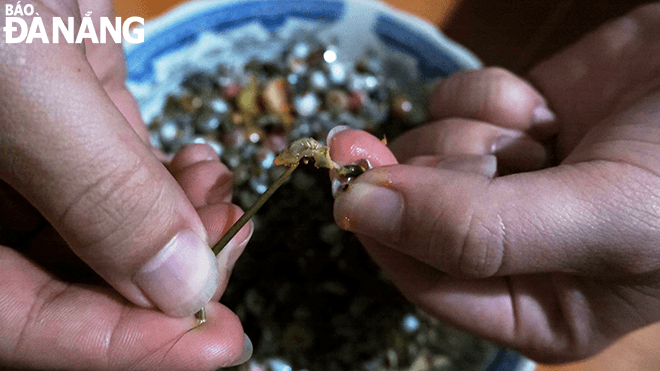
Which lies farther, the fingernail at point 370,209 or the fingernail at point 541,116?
the fingernail at point 541,116

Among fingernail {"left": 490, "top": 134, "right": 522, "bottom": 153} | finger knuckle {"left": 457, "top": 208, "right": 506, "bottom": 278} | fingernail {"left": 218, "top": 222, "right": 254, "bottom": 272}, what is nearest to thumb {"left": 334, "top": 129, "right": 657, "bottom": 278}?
finger knuckle {"left": 457, "top": 208, "right": 506, "bottom": 278}

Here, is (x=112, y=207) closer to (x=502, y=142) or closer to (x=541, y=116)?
(x=502, y=142)

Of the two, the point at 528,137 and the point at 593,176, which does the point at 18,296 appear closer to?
the point at 593,176

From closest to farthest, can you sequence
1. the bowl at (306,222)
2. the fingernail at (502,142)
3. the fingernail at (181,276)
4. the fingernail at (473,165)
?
the fingernail at (181,276), the fingernail at (473,165), the fingernail at (502,142), the bowl at (306,222)

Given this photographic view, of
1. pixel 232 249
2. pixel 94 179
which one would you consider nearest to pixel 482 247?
pixel 232 249

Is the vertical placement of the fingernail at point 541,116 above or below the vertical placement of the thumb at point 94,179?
below
